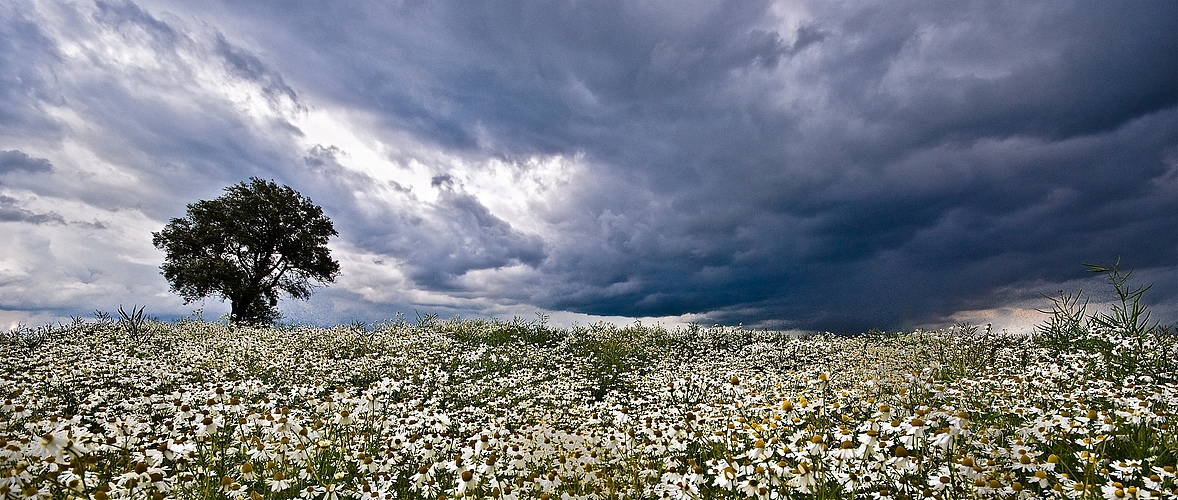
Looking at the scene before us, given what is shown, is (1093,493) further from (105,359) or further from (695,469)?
(105,359)

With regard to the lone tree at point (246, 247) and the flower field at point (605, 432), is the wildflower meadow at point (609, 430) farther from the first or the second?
the lone tree at point (246, 247)

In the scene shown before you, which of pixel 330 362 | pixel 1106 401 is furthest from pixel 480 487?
pixel 330 362

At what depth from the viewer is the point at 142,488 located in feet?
13.6

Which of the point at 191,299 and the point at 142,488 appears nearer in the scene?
the point at 142,488

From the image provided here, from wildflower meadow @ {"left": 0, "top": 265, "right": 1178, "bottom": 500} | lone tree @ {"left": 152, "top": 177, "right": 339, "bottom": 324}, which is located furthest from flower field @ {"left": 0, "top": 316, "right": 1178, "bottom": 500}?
lone tree @ {"left": 152, "top": 177, "right": 339, "bottom": 324}

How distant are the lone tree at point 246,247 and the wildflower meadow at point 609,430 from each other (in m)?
13.1

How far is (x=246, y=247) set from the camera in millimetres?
25812

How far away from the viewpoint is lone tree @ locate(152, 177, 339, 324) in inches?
968

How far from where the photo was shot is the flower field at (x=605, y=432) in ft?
13.6

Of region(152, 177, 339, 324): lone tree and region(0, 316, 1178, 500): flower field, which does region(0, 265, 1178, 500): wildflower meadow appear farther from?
region(152, 177, 339, 324): lone tree

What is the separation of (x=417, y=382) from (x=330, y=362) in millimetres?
2932

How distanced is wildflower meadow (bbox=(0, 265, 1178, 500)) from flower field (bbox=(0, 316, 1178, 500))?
0.03m

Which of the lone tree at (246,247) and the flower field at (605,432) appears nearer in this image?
the flower field at (605,432)

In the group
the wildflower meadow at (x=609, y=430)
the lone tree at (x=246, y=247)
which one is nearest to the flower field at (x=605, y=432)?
the wildflower meadow at (x=609, y=430)
